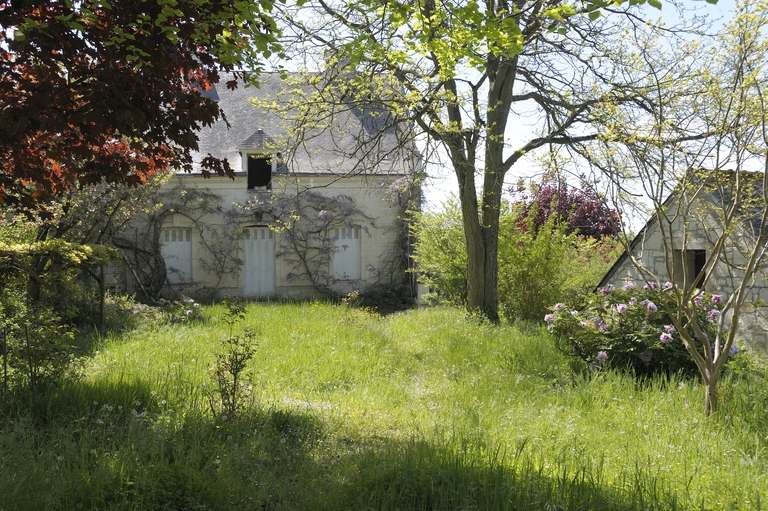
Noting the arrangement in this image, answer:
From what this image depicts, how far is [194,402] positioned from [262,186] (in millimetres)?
12080

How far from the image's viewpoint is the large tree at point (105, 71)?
12.3 feet

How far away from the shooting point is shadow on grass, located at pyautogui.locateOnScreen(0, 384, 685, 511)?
9.98ft

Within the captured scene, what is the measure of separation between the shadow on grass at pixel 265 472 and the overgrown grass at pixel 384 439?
0.01 metres

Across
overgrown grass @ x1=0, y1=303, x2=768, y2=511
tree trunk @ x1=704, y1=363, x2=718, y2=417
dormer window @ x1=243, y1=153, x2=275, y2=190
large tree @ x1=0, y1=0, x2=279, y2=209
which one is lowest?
overgrown grass @ x1=0, y1=303, x2=768, y2=511

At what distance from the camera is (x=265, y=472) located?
3.47 m

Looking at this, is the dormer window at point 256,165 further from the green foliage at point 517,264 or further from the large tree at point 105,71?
the large tree at point 105,71

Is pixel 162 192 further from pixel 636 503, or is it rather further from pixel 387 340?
pixel 636 503

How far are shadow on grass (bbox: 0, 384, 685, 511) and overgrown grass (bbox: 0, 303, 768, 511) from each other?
0.04ft

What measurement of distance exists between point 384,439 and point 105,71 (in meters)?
3.08

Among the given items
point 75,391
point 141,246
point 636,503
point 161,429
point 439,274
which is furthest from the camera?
point 141,246

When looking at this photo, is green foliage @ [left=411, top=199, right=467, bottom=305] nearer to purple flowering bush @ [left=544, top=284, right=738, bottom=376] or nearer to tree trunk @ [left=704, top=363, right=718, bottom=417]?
purple flowering bush @ [left=544, top=284, right=738, bottom=376]

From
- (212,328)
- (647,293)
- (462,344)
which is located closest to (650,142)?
(647,293)

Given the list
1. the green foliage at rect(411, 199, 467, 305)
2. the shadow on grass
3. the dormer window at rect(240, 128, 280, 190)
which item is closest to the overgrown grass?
the shadow on grass

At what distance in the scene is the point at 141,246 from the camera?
15.3 metres
